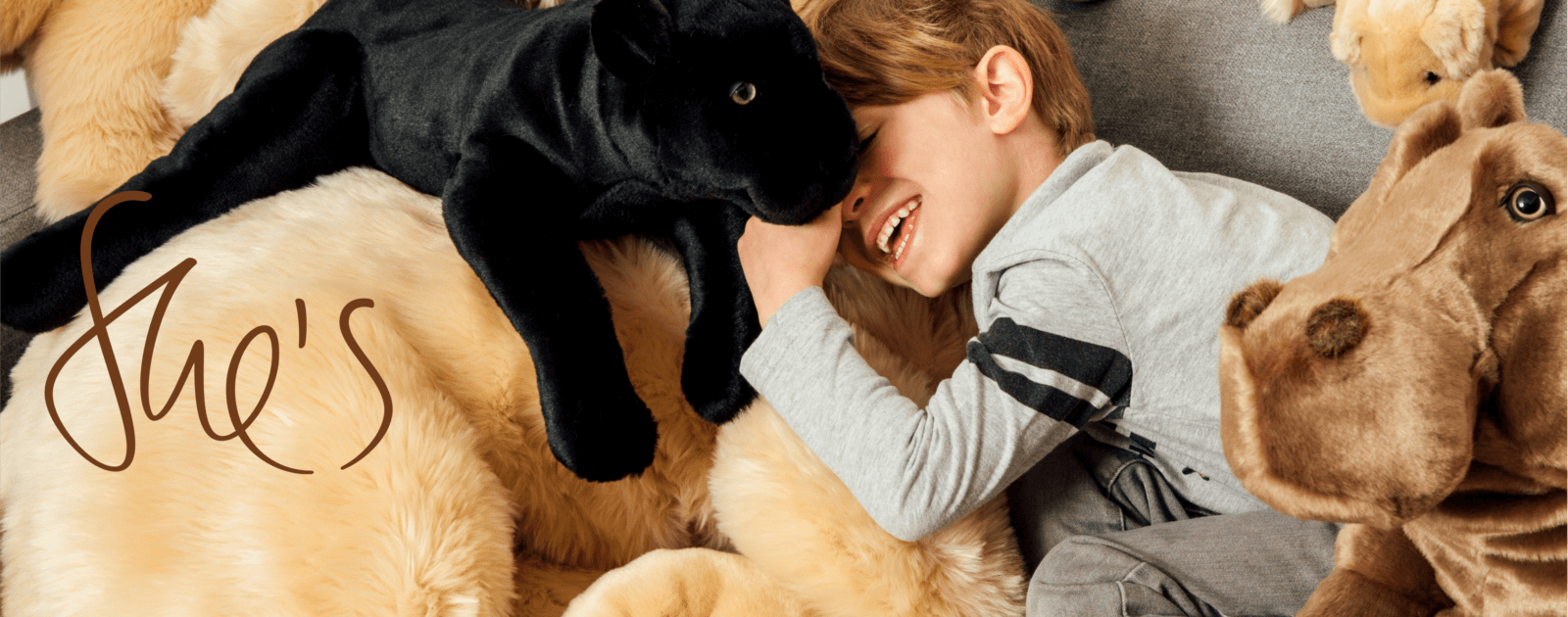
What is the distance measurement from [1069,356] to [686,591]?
0.39 m

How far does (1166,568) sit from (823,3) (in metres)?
0.70

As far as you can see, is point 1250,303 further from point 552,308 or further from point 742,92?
point 552,308

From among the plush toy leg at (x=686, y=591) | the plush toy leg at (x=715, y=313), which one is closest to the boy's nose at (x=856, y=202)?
the plush toy leg at (x=715, y=313)

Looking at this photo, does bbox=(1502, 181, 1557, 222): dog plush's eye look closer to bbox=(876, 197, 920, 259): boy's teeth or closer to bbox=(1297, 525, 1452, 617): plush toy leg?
bbox=(1297, 525, 1452, 617): plush toy leg

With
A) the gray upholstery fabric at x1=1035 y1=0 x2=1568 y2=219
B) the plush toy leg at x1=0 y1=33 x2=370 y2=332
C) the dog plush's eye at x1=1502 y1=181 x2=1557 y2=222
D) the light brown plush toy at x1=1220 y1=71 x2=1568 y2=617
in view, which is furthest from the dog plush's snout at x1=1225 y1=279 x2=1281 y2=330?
the plush toy leg at x1=0 y1=33 x2=370 y2=332

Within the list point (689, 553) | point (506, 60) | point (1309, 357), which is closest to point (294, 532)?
point (689, 553)

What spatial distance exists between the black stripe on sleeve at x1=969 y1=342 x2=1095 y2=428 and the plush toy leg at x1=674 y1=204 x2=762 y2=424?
238mm

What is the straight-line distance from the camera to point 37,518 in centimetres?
65

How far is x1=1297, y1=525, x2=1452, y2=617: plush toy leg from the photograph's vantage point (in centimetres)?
49

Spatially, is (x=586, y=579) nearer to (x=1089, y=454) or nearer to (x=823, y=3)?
(x=1089, y=454)

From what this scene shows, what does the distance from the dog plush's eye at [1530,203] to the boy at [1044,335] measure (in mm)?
314

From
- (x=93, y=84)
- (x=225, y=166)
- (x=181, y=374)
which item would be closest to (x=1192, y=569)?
(x=181, y=374)

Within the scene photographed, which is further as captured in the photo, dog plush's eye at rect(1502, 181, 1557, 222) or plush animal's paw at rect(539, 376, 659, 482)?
plush animal's paw at rect(539, 376, 659, 482)

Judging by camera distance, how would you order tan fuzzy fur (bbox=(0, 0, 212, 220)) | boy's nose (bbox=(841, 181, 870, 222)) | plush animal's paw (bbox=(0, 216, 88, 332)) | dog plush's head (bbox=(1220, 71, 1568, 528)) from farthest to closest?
tan fuzzy fur (bbox=(0, 0, 212, 220)) → boy's nose (bbox=(841, 181, 870, 222)) → plush animal's paw (bbox=(0, 216, 88, 332)) → dog plush's head (bbox=(1220, 71, 1568, 528))
